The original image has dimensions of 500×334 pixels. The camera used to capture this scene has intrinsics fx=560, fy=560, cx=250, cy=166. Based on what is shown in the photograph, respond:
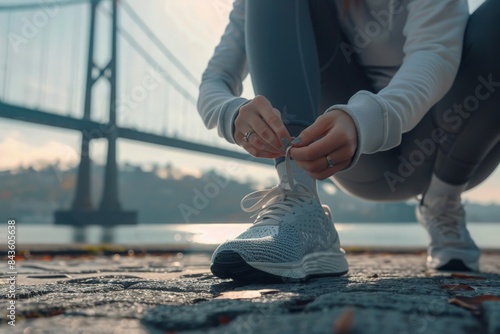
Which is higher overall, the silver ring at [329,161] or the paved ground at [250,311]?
the silver ring at [329,161]

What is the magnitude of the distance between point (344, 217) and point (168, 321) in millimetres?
18991

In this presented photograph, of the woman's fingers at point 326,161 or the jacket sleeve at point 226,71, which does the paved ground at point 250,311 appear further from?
the jacket sleeve at point 226,71

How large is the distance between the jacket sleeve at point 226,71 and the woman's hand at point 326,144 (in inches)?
9.5

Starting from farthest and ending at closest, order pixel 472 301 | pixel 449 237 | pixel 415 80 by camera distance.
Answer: pixel 449 237
pixel 415 80
pixel 472 301

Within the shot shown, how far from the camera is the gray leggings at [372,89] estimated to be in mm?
778

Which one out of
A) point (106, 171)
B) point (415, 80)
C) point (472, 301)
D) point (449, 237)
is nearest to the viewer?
point (472, 301)

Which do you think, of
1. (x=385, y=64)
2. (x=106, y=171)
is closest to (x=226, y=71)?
(x=385, y=64)

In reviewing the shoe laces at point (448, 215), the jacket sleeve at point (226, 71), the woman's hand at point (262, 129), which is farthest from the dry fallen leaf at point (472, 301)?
the shoe laces at point (448, 215)

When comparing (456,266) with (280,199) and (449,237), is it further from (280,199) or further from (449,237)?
(280,199)

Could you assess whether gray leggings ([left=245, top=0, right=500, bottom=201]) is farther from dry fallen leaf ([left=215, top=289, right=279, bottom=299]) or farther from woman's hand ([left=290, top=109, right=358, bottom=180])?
dry fallen leaf ([left=215, top=289, right=279, bottom=299])

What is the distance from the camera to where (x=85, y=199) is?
9203 mm

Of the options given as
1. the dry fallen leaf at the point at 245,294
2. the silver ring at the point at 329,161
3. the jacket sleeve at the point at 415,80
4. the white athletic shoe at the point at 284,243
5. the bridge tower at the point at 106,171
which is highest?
the bridge tower at the point at 106,171

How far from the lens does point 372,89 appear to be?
1016mm

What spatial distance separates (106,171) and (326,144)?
834 cm
